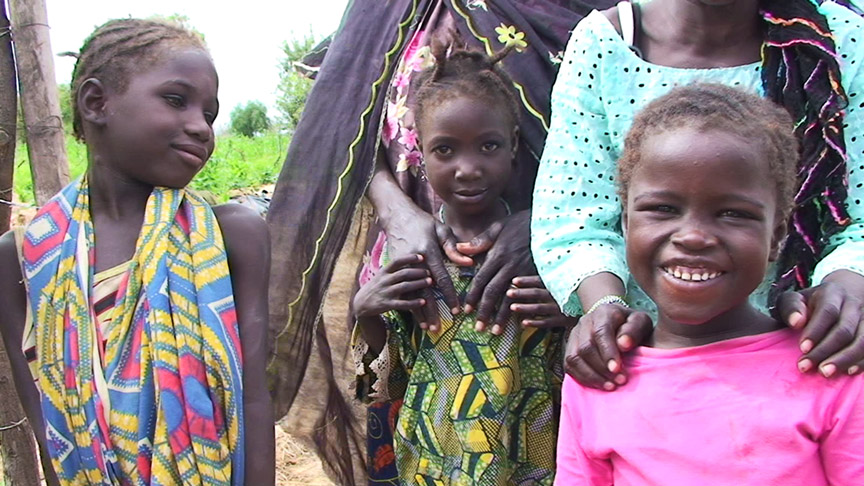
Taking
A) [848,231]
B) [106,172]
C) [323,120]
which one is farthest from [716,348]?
[323,120]

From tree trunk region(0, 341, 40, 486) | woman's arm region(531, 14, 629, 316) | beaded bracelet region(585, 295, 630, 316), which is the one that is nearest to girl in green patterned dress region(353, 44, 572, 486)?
woman's arm region(531, 14, 629, 316)

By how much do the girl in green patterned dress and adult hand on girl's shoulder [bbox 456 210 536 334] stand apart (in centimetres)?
3

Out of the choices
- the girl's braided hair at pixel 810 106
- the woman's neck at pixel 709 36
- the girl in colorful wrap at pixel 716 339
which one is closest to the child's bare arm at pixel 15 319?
the girl in colorful wrap at pixel 716 339

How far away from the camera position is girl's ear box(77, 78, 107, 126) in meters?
1.86

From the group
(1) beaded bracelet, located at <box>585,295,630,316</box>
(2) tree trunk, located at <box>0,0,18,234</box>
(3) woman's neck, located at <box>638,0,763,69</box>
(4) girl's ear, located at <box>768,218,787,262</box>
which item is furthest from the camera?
(2) tree trunk, located at <box>0,0,18,234</box>

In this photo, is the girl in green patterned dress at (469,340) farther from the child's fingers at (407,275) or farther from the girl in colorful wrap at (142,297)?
the girl in colorful wrap at (142,297)

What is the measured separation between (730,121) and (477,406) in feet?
3.03

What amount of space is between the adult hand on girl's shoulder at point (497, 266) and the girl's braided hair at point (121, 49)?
32.6 inches

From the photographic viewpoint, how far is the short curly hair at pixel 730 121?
1.46 m

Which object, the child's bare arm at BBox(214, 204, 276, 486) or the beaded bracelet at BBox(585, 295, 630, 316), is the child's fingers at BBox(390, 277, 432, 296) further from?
the beaded bracelet at BBox(585, 295, 630, 316)

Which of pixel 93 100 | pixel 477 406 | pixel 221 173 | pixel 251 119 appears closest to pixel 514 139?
pixel 477 406

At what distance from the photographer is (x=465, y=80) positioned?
2148 mm

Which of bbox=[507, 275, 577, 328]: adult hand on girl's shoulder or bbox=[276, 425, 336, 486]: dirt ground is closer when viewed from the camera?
bbox=[507, 275, 577, 328]: adult hand on girl's shoulder

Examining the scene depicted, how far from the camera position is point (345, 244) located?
278cm
